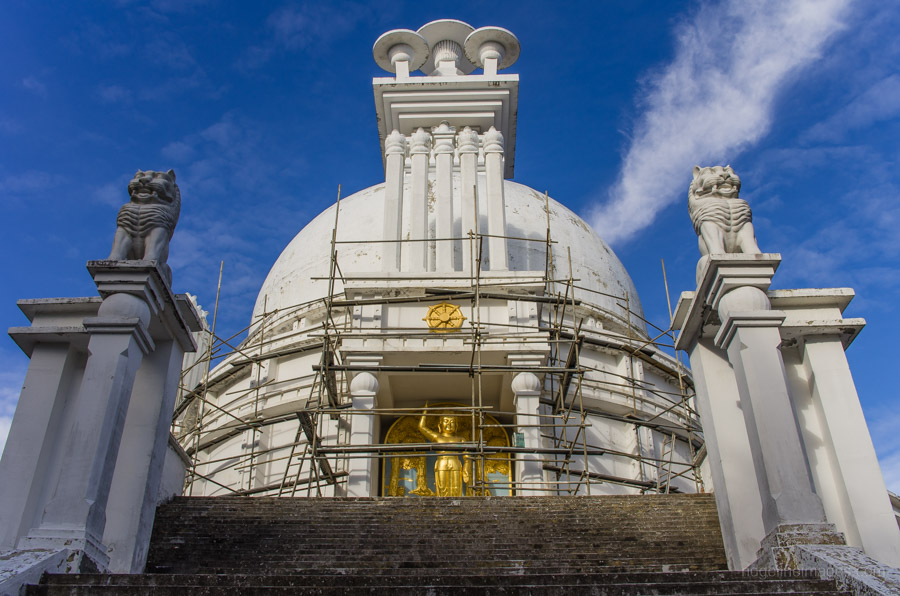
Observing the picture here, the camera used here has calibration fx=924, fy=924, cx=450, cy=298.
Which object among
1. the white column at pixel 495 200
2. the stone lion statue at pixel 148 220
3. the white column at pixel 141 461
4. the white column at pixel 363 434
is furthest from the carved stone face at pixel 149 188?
the white column at pixel 495 200

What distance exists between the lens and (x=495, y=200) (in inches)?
831

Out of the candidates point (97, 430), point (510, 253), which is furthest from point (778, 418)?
point (510, 253)

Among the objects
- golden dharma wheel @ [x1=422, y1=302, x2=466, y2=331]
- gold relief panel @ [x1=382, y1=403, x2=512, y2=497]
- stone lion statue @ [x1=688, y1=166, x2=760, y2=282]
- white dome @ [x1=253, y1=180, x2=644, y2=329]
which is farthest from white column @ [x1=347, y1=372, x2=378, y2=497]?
stone lion statue @ [x1=688, y1=166, x2=760, y2=282]

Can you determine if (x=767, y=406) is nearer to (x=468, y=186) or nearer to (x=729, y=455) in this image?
(x=729, y=455)

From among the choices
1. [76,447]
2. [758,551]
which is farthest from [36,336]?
[758,551]

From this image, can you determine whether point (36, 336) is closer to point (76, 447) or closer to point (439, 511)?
point (76, 447)

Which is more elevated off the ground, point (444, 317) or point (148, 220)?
point (444, 317)

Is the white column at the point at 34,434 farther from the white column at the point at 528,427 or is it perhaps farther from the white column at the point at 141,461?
the white column at the point at 528,427

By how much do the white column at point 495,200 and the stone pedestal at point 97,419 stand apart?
9848 mm

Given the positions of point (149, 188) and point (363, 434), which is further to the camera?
point (363, 434)

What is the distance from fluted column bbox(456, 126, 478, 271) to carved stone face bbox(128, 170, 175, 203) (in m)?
8.97

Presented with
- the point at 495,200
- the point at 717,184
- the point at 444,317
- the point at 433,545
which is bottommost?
the point at 433,545

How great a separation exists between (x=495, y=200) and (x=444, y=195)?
1.17 m

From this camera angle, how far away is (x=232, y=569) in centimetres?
951
